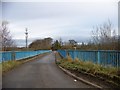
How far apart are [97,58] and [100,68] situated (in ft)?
6.87

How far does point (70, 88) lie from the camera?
10.0m

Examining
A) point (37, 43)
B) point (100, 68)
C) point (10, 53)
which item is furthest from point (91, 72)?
point (37, 43)

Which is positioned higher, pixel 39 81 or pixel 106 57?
pixel 106 57

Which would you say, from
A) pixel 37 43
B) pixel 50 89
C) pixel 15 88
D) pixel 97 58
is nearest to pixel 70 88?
pixel 50 89

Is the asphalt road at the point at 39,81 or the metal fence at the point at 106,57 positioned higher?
the metal fence at the point at 106,57

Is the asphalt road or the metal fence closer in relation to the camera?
the asphalt road

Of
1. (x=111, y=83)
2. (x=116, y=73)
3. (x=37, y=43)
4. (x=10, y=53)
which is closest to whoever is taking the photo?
(x=111, y=83)

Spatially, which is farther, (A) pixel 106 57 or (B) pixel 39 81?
(A) pixel 106 57

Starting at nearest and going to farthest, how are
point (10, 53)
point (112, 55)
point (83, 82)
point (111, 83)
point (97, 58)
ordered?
point (111, 83) < point (83, 82) < point (112, 55) < point (97, 58) < point (10, 53)

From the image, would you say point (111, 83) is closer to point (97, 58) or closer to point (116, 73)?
point (116, 73)

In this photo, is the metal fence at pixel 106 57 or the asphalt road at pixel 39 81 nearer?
the asphalt road at pixel 39 81

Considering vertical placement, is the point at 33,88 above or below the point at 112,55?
below

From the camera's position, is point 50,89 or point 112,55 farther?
point 112,55

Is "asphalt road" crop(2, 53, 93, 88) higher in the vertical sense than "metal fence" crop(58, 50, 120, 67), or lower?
lower
